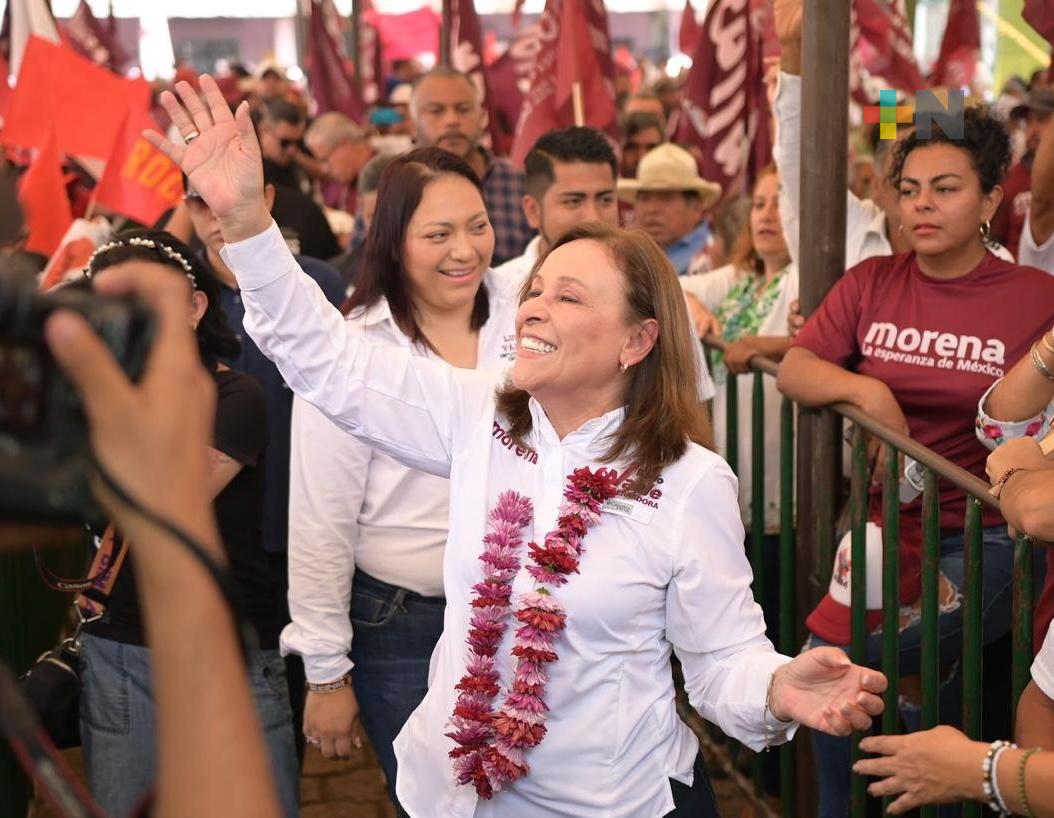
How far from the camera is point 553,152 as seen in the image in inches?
223

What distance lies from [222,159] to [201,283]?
3.02 feet

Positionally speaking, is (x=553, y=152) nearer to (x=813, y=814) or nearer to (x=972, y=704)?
(x=813, y=814)

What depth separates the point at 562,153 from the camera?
564 centimetres

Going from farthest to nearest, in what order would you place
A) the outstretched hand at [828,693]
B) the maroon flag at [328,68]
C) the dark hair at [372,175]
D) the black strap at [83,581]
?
the maroon flag at [328,68] → the dark hair at [372,175] → the black strap at [83,581] → the outstretched hand at [828,693]

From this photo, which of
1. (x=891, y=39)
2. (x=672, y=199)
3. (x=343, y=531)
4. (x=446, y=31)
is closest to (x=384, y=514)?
(x=343, y=531)

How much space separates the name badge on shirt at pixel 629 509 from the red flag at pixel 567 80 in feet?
17.7

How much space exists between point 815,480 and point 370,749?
2.41 metres

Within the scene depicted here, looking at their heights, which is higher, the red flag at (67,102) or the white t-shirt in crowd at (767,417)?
the red flag at (67,102)

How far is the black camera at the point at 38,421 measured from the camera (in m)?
1.02

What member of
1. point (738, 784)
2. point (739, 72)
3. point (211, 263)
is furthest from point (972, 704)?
point (739, 72)

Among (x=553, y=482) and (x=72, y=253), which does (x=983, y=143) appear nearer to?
(x=553, y=482)

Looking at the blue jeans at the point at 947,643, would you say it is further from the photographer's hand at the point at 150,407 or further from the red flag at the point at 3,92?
the red flag at the point at 3,92

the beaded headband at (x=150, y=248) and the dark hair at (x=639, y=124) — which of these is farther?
the dark hair at (x=639, y=124)

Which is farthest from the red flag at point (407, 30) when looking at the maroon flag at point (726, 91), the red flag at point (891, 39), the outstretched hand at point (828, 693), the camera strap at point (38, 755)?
the camera strap at point (38, 755)
